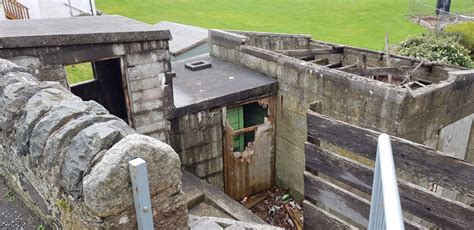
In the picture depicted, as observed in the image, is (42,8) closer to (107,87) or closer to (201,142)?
(107,87)

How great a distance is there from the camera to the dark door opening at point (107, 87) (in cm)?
867

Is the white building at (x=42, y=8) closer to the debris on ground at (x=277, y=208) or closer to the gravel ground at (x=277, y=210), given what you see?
the debris on ground at (x=277, y=208)

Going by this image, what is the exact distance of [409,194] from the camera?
485 centimetres

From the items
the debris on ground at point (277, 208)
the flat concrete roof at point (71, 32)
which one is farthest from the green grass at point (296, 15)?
the flat concrete roof at point (71, 32)

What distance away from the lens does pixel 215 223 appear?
13.2 ft

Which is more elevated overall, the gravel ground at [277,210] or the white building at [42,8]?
the white building at [42,8]

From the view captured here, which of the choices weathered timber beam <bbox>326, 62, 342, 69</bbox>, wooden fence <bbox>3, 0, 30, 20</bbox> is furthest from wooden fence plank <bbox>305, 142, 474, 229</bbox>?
wooden fence <bbox>3, 0, 30, 20</bbox>

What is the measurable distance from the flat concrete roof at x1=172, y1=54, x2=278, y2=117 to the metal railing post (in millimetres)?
5406

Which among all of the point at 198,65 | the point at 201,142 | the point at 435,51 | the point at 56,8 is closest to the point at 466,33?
the point at 435,51

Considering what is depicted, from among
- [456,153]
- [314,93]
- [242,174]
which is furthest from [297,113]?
[456,153]

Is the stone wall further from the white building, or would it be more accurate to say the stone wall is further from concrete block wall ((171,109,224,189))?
the white building

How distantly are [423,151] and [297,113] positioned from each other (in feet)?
15.1

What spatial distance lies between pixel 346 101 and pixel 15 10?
1836 centimetres

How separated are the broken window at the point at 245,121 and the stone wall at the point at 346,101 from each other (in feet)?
1.76
